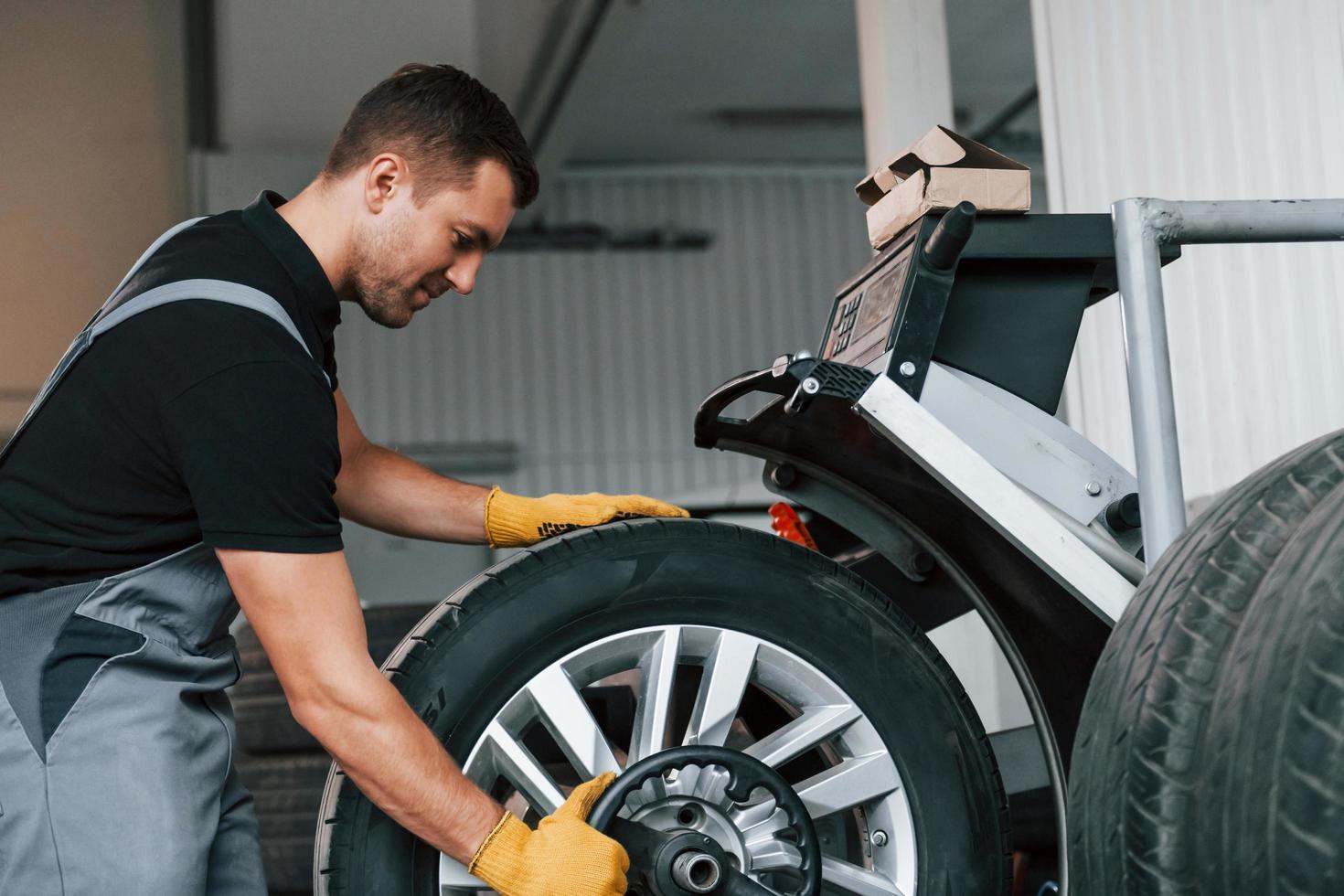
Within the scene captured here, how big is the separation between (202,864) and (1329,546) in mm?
1247

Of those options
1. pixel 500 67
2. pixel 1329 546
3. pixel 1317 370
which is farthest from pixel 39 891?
pixel 500 67

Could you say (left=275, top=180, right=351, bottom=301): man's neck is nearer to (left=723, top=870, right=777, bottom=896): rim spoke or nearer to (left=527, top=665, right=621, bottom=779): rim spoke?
(left=527, top=665, right=621, bottom=779): rim spoke

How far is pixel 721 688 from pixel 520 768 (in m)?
0.25

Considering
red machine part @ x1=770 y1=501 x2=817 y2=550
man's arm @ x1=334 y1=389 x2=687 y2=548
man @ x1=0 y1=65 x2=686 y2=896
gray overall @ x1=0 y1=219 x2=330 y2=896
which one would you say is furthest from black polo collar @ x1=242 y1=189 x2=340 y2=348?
red machine part @ x1=770 y1=501 x2=817 y2=550

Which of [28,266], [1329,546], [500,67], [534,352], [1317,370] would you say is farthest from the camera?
[534,352]

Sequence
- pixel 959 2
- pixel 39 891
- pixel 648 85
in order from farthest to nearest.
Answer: pixel 648 85 < pixel 959 2 < pixel 39 891

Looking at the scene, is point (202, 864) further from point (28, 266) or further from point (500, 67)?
point (500, 67)

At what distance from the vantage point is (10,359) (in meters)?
6.10

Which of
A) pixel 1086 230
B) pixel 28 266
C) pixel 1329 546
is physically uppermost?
pixel 28 266

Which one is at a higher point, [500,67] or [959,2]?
[959,2]

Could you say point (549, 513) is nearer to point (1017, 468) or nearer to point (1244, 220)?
point (1017, 468)

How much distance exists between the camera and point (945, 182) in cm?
165

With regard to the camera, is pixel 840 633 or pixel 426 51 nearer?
pixel 840 633

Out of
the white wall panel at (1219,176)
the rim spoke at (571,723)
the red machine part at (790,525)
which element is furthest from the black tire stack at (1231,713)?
Answer: the white wall panel at (1219,176)
